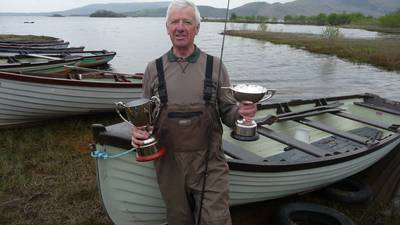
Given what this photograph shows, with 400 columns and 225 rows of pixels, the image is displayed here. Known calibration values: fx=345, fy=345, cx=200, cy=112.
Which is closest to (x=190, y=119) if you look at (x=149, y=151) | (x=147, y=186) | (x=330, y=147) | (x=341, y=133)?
(x=149, y=151)

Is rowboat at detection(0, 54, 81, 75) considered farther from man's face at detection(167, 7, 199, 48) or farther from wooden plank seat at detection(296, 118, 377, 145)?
man's face at detection(167, 7, 199, 48)

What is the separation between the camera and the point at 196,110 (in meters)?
2.89

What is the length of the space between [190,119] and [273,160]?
112 inches

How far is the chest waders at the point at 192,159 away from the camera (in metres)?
2.89

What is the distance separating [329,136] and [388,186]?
1414 millimetres

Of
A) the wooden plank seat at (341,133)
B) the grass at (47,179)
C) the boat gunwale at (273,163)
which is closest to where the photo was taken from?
the boat gunwale at (273,163)

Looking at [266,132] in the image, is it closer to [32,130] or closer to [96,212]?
[96,212]

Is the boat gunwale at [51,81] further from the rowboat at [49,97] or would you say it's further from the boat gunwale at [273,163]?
the boat gunwale at [273,163]

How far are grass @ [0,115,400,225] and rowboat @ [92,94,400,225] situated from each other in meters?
0.51

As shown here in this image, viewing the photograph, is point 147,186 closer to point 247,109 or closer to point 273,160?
point 247,109

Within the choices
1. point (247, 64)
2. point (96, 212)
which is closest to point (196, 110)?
point (96, 212)

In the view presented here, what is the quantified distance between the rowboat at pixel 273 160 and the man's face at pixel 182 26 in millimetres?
1106

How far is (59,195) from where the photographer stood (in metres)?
5.45

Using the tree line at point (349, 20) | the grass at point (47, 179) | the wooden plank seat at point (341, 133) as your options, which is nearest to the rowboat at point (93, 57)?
the grass at point (47, 179)
